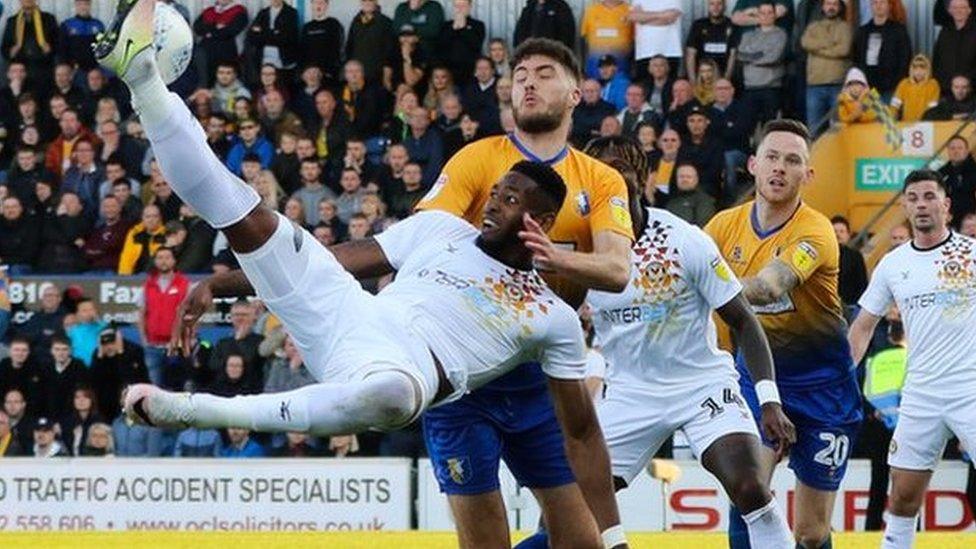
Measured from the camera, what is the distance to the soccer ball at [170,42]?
29.2 feet

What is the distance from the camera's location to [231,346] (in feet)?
66.0

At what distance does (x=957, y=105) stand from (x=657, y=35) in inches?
121

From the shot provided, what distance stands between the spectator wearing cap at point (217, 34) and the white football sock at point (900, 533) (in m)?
12.4

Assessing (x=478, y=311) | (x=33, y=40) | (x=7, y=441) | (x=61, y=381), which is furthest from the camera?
(x=33, y=40)

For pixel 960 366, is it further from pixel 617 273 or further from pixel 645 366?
pixel 617 273

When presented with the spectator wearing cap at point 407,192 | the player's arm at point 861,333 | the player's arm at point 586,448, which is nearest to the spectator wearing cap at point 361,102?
the spectator wearing cap at point 407,192

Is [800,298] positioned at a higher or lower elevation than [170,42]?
lower

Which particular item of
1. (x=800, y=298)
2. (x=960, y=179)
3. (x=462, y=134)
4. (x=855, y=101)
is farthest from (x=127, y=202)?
(x=800, y=298)

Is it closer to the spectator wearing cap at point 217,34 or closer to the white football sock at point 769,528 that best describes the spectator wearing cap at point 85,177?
the spectator wearing cap at point 217,34

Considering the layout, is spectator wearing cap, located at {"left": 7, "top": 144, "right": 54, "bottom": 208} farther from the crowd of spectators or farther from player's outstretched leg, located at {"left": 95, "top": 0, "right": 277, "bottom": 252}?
player's outstretched leg, located at {"left": 95, "top": 0, "right": 277, "bottom": 252}

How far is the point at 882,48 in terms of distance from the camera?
22.5 metres

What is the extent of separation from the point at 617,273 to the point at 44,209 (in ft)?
45.9

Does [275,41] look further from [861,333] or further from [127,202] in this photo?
[861,333]

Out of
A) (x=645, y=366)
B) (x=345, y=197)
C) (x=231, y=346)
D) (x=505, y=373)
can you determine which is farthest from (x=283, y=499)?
(x=505, y=373)
